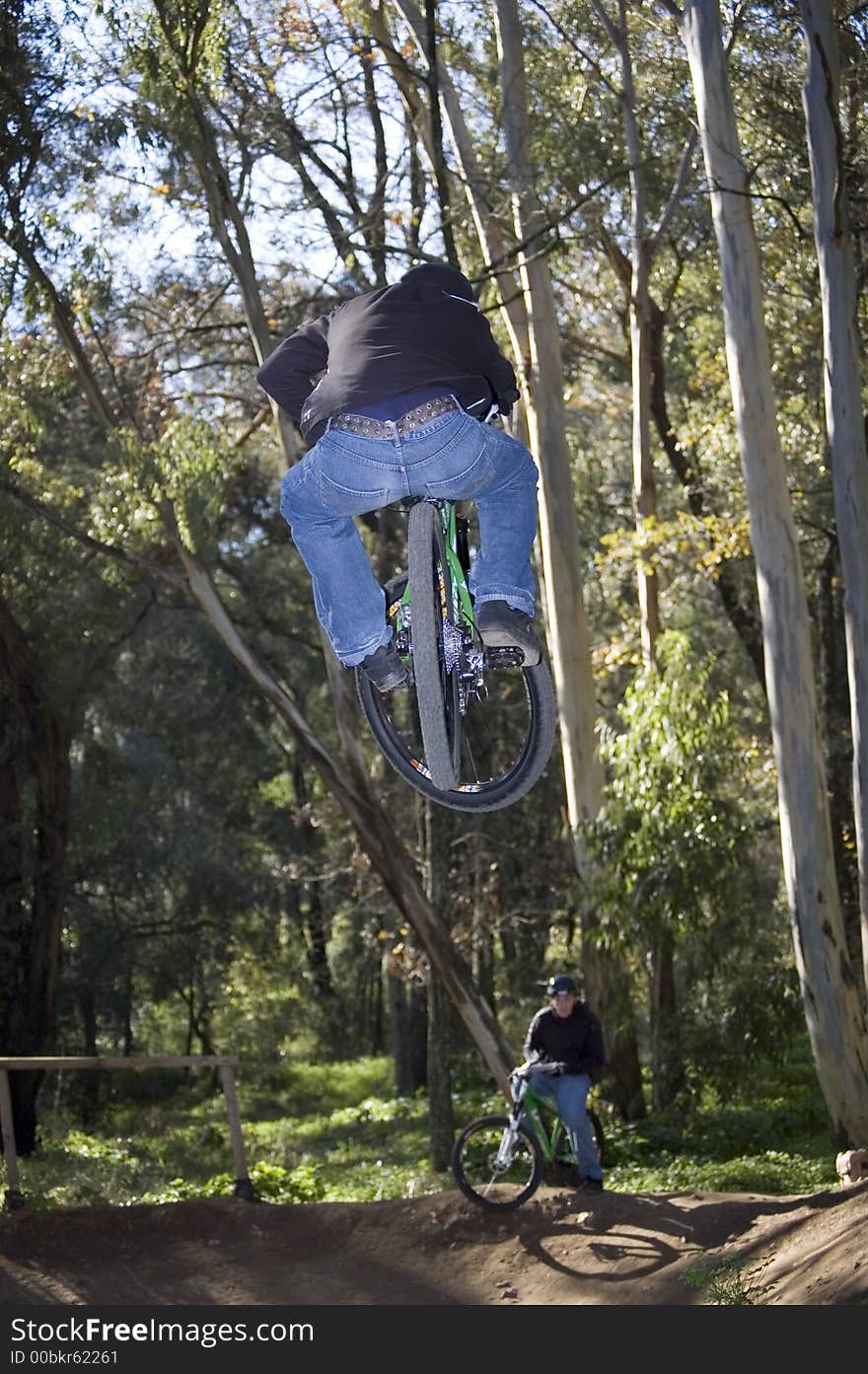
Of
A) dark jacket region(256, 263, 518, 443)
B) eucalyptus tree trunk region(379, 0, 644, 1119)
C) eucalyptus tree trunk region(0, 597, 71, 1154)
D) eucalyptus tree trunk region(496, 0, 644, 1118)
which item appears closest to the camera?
dark jacket region(256, 263, 518, 443)

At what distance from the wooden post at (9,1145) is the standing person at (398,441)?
20.2 feet

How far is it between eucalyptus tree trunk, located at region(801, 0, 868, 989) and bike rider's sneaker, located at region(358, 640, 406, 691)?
580 centimetres

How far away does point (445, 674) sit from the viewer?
551 cm

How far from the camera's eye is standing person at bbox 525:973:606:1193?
408 inches

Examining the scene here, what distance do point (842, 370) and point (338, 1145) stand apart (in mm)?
13652

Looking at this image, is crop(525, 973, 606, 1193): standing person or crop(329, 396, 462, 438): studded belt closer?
crop(329, 396, 462, 438): studded belt

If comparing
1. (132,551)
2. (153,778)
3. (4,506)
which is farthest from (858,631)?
(153,778)

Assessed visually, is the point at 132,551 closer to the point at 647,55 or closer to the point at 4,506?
the point at 4,506

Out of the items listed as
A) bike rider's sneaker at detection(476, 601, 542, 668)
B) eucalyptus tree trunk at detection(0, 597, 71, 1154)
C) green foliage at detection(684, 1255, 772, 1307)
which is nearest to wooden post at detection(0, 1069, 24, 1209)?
green foliage at detection(684, 1255, 772, 1307)

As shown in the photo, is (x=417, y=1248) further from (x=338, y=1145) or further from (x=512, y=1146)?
(x=338, y=1145)

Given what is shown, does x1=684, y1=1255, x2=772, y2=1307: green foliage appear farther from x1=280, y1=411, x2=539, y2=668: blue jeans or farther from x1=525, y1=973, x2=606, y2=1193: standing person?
x1=280, y1=411, x2=539, y2=668: blue jeans

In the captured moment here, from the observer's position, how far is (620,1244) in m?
9.60

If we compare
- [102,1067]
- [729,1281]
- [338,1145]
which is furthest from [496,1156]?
[338,1145]

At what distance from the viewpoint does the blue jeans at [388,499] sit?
206 inches
